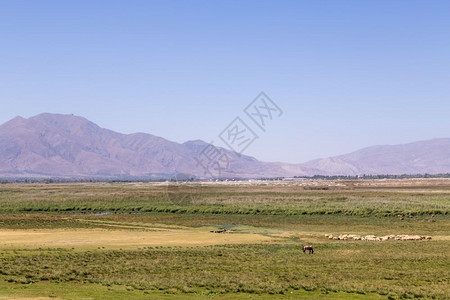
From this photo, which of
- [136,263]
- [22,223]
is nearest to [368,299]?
[136,263]

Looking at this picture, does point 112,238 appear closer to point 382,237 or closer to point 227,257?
point 227,257

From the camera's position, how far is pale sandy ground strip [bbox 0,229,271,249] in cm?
4822

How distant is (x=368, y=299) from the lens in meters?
26.5

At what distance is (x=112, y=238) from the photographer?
173 feet

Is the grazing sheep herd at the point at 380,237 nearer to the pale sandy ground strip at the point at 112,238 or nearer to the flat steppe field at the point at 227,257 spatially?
the flat steppe field at the point at 227,257

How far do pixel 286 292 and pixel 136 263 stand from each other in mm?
12376

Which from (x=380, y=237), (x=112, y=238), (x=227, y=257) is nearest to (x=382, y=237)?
(x=380, y=237)

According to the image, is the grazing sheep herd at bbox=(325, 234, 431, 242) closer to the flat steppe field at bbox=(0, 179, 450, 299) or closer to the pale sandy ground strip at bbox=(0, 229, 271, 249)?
the flat steppe field at bbox=(0, 179, 450, 299)

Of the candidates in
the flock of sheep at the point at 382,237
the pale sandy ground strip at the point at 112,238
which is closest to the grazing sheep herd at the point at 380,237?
the flock of sheep at the point at 382,237

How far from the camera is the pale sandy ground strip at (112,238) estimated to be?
48.2m

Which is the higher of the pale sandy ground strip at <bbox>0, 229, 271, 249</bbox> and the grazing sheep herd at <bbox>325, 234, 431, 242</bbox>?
the pale sandy ground strip at <bbox>0, 229, 271, 249</bbox>

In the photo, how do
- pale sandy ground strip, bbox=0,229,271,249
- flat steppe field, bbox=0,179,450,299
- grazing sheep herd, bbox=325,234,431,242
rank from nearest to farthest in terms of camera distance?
flat steppe field, bbox=0,179,450,299
pale sandy ground strip, bbox=0,229,271,249
grazing sheep herd, bbox=325,234,431,242

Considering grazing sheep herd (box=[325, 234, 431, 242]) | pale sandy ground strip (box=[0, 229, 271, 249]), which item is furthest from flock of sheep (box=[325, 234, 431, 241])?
pale sandy ground strip (box=[0, 229, 271, 249])

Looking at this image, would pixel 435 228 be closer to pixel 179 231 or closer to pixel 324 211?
pixel 324 211
